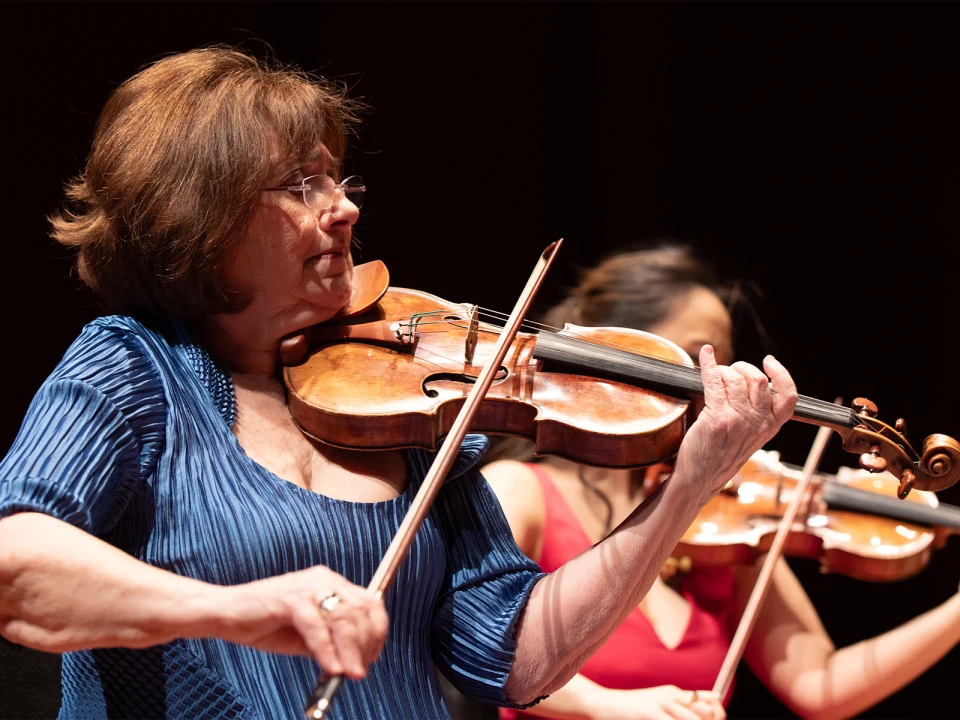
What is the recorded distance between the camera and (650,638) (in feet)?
5.90

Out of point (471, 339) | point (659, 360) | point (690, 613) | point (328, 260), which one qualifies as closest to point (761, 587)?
point (690, 613)

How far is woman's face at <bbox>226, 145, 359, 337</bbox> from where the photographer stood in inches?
43.9

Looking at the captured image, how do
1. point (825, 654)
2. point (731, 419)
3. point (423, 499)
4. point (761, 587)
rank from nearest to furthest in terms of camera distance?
point (423, 499), point (731, 419), point (761, 587), point (825, 654)

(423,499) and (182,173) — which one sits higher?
(182,173)

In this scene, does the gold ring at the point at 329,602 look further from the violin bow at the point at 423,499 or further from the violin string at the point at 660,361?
the violin string at the point at 660,361

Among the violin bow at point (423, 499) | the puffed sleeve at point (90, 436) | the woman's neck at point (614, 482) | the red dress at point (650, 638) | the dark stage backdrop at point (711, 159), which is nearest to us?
the violin bow at point (423, 499)

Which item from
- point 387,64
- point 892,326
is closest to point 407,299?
point 387,64

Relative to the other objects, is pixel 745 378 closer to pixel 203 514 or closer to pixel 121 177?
pixel 203 514

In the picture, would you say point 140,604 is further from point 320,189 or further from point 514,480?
point 514,480

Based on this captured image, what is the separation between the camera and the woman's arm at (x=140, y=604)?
0.76 metres

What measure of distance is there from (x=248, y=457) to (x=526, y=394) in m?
0.31

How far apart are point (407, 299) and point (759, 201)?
142 centimetres

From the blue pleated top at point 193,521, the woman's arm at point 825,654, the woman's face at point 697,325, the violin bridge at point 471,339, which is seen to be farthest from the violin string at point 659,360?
the woman's arm at point 825,654

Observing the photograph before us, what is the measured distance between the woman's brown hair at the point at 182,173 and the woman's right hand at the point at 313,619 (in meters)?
0.41
